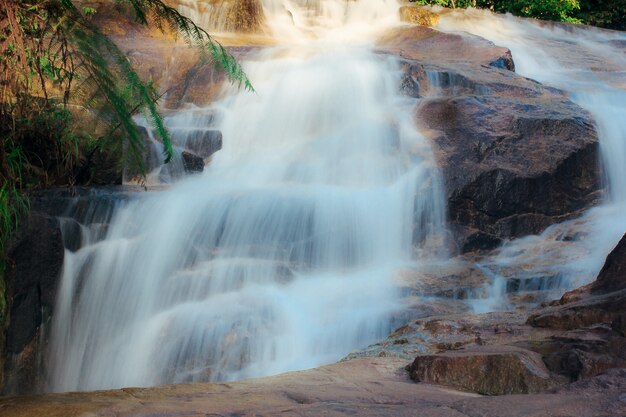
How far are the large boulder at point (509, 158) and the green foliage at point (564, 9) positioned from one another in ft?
34.6

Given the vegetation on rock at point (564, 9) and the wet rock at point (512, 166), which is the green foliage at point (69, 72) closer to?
the wet rock at point (512, 166)

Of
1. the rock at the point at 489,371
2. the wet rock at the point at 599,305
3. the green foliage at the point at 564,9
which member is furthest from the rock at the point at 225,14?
the rock at the point at 489,371

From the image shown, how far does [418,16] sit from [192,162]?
7624 millimetres

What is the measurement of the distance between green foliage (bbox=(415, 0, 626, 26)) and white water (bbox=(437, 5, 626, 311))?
296 centimetres

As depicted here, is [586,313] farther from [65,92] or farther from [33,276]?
[33,276]

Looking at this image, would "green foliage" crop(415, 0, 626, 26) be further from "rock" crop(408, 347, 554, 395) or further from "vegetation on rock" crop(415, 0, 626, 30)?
"rock" crop(408, 347, 554, 395)

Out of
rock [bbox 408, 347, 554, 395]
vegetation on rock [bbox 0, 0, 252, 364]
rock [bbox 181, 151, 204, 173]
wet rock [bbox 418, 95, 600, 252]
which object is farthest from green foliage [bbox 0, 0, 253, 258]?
wet rock [bbox 418, 95, 600, 252]

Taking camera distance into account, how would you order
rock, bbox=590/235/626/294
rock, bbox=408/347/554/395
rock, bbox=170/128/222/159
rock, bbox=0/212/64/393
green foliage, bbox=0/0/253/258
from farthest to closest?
rock, bbox=170/128/222/159, rock, bbox=0/212/64/393, rock, bbox=590/235/626/294, green foliage, bbox=0/0/253/258, rock, bbox=408/347/554/395

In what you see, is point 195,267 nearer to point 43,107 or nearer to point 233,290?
point 233,290

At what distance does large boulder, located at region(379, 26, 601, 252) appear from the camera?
6.71 m

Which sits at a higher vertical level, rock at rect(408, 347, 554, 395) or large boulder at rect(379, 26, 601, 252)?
large boulder at rect(379, 26, 601, 252)

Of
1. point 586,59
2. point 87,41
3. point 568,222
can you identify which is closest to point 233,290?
point 87,41

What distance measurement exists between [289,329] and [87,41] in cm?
268

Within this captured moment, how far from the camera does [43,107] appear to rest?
17.5 feet
